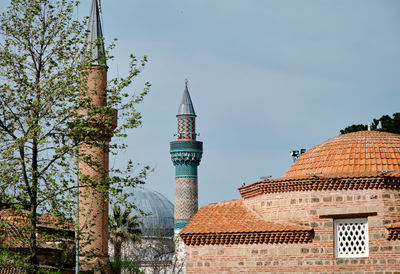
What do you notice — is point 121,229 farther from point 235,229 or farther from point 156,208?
point 156,208

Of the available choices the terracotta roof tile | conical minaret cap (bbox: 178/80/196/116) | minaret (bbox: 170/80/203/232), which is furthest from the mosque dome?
the terracotta roof tile

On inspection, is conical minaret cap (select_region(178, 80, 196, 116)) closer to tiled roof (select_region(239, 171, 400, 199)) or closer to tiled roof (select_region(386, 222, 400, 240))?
tiled roof (select_region(239, 171, 400, 199))

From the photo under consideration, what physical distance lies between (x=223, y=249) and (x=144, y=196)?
1918 inches

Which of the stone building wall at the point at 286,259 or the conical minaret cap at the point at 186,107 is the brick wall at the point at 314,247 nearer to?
the stone building wall at the point at 286,259

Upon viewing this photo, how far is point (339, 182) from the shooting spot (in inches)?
714

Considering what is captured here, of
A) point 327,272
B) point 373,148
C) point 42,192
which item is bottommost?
point 327,272

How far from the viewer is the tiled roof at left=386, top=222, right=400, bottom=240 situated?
694 inches

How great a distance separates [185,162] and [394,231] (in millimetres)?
37073

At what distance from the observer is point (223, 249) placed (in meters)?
19.1

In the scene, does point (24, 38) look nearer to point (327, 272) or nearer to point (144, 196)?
point (327, 272)

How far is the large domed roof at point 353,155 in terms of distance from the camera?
19.4 meters

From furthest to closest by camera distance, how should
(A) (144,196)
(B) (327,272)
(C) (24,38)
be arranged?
(A) (144,196)
(B) (327,272)
(C) (24,38)

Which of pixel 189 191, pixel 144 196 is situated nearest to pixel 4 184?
pixel 189 191

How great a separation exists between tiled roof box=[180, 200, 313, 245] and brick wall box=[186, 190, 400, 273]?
0.18 metres
